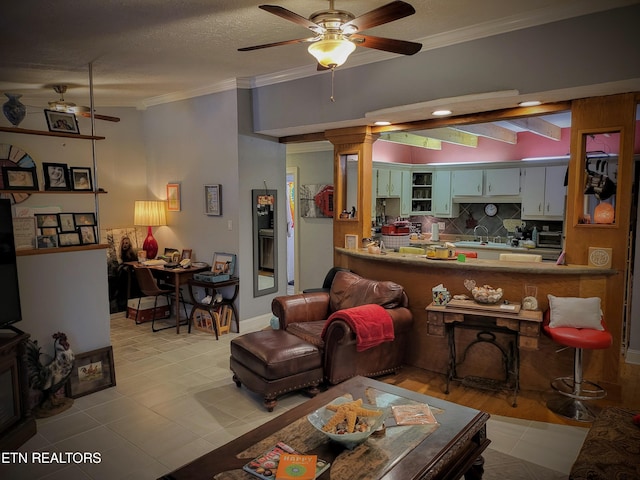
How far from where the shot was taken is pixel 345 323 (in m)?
3.55

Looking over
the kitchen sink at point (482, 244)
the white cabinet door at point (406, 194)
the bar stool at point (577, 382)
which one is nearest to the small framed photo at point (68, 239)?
the bar stool at point (577, 382)

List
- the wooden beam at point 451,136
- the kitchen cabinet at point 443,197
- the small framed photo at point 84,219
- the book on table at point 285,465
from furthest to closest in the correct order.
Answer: the kitchen cabinet at point 443,197
the wooden beam at point 451,136
the small framed photo at point 84,219
the book on table at point 285,465

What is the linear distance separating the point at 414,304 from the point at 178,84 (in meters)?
3.78

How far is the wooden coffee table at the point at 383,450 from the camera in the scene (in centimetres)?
189

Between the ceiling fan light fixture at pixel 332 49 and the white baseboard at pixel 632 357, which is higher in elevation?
the ceiling fan light fixture at pixel 332 49

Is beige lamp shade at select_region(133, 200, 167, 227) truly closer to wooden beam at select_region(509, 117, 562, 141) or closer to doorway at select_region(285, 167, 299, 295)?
doorway at select_region(285, 167, 299, 295)

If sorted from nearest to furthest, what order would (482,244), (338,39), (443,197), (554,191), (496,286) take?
(338,39)
(496,286)
(554,191)
(482,244)
(443,197)

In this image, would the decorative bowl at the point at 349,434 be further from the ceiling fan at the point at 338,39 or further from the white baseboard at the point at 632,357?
the white baseboard at the point at 632,357

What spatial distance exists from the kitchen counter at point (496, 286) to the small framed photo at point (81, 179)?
266cm

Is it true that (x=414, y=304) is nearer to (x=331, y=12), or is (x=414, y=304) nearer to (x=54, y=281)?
(x=331, y=12)

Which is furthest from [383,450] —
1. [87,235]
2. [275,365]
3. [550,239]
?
[550,239]

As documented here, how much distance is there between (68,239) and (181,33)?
6.41 feet

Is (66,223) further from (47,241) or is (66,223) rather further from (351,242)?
(351,242)

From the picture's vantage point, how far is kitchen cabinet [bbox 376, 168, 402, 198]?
755 centimetres
